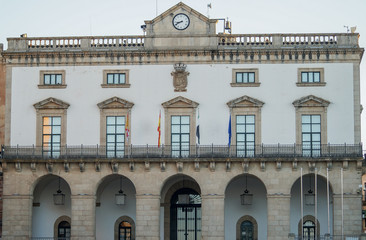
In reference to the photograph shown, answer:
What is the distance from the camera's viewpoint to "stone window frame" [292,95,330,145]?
183 ft

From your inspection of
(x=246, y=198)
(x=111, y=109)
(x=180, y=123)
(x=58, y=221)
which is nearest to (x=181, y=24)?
(x=180, y=123)

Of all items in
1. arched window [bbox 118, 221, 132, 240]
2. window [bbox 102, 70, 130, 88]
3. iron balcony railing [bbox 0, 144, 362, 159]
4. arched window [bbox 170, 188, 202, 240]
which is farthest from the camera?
arched window [bbox 170, 188, 202, 240]

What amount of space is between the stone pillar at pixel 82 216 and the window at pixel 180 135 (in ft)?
19.0

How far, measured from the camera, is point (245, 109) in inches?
2217

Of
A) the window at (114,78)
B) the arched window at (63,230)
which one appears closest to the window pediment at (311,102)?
the window at (114,78)

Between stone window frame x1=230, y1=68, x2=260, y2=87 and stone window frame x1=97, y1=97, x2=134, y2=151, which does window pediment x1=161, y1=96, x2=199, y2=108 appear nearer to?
stone window frame x1=97, y1=97, x2=134, y2=151

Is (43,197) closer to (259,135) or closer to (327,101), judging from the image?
(259,135)

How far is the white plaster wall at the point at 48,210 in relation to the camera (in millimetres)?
58031

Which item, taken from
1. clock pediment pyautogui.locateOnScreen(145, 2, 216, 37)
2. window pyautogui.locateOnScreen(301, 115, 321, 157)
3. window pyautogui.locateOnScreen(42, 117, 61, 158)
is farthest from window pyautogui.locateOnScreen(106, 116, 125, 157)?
window pyautogui.locateOnScreen(301, 115, 321, 157)

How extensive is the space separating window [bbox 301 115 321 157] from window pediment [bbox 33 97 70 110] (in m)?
14.3

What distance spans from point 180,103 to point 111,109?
165 inches

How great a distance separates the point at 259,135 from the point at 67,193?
12510mm

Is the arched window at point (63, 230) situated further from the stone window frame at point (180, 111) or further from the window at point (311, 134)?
the window at point (311, 134)

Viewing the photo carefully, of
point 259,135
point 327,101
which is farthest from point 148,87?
point 327,101
